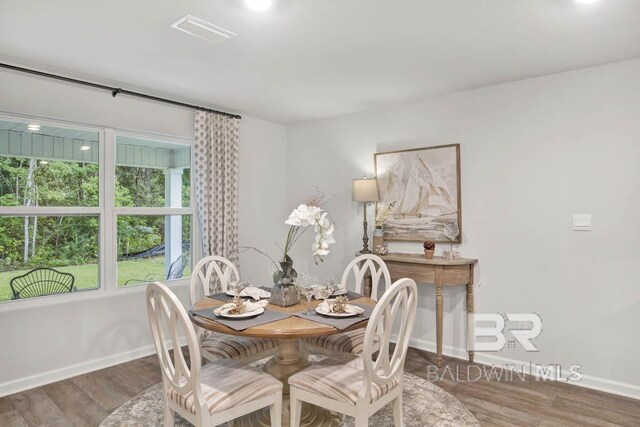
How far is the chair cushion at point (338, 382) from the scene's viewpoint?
1.98 meters

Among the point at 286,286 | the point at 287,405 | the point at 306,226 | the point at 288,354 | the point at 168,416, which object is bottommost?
the point at 287,405

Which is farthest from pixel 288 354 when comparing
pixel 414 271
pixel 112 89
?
pixel 112 89

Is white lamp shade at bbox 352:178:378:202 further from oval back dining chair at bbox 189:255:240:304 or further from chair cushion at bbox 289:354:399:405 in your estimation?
chair cushion at bbox 289:354:399:405

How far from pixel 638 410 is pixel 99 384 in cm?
387

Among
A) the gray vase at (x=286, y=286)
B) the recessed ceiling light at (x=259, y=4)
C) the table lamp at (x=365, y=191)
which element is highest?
the recessed ceiling light at (x=259, y=4)

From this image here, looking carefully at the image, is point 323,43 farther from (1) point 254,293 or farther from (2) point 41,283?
(2) point 41,283

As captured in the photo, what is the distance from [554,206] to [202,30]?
2.91 m

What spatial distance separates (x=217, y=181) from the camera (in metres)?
4.15

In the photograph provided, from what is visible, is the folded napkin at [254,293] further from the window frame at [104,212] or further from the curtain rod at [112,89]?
the curtain rod at [112,89]

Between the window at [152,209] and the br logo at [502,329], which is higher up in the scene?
the window at [152,209]

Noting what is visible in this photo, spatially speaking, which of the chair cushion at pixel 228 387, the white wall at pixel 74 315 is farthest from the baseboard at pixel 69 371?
the chair cushion at pixel 228 387

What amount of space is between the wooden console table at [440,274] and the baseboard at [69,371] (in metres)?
2.51

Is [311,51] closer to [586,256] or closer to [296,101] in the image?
[296,101]

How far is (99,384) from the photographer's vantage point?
3076 millimetres
